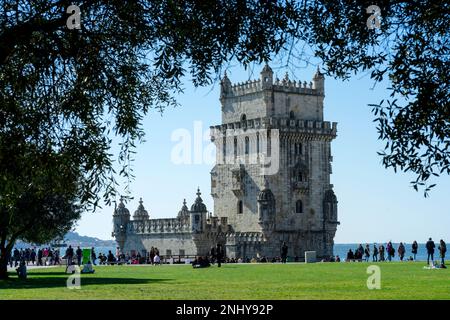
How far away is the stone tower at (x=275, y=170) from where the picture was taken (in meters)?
89.9

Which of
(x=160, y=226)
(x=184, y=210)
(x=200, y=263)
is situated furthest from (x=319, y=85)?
(x=200, y=263)

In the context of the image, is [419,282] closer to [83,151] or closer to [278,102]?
[83,151]

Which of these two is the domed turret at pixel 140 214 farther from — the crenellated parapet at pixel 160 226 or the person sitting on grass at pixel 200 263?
the person sitting on grass at pixel 200 263

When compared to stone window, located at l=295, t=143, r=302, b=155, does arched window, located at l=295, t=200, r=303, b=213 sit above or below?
below

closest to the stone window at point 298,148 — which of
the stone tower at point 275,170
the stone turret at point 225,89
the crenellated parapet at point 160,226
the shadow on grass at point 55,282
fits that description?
the stone tower at point 275,170

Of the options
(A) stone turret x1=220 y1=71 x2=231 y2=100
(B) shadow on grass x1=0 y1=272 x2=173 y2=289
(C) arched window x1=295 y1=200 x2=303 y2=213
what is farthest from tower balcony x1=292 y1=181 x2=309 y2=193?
(B) shadow on grass x1=0 y1=272 x2=173 y2=289

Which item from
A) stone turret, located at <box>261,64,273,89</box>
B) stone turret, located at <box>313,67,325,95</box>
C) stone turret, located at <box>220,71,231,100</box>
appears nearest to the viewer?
stone turret, located at <box>261,64,273,89</box>

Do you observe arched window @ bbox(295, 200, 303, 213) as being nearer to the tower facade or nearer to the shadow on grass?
the tower facade

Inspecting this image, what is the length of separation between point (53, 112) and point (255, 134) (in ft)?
234

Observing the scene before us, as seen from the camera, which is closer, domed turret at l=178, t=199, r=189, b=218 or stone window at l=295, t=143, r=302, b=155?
stone window at l=295, t=143, r=302, b=155

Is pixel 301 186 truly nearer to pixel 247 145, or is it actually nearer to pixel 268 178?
pixel 268 178

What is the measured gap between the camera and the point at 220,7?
759 inches

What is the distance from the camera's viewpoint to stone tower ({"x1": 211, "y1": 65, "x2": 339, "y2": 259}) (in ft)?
295

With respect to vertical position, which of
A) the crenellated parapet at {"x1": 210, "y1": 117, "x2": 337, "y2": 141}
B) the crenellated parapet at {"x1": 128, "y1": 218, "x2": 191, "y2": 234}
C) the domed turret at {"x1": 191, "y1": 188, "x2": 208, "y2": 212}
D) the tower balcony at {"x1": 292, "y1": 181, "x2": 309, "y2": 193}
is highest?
the crenellated parapet at {"x1": 210, "y1": 117, "x2": 337, "y2": 141}
